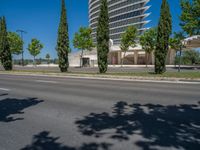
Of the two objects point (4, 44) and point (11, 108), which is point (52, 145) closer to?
point (11, 108)

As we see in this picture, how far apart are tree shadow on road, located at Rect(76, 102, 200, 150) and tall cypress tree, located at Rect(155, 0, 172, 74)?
43.4 feet

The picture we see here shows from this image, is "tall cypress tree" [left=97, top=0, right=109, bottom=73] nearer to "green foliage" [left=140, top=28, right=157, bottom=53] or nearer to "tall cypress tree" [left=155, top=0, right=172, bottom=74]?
"tall cypress tree" [left=155, top=0, right=172, bottom=74]

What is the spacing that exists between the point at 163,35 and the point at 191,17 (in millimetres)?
12056

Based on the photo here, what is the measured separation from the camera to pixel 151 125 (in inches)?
192

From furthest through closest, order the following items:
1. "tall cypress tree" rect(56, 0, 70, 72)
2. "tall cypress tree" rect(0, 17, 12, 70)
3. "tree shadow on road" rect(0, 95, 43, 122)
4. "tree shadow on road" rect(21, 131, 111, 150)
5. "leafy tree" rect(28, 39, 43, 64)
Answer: "leafy tree" rect(28, 39, 43, 64) → "tall cypress tree" rect(0, 17, 12, 70) → "tall cypress tree" rect(56, 0, 70, 72) → "tree shadow on road" rect(0, 95, 43, 122) → "tree shadow on road" rect(21, 131, 111, 150)

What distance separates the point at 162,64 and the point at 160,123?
15347mm

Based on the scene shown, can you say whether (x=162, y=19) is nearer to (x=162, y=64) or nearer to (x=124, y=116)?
(x=162, y=64)

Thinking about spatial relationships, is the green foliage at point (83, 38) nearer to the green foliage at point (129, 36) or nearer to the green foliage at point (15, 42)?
the green foliage at point (129, 36)

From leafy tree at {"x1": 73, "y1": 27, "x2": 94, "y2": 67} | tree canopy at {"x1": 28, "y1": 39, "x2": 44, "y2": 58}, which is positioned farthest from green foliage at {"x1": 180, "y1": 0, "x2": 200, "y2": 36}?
tree canopy at {"x1": 28, "y1": 39, "x2": 44, "y2": 58}

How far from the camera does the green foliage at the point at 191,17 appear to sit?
27.6 m

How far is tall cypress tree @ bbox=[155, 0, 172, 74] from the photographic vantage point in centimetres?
1931

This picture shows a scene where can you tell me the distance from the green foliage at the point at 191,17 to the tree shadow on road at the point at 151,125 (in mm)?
24508

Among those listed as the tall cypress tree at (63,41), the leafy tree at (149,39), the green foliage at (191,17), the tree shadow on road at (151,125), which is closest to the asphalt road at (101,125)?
the tree shadow on road at (151,125)

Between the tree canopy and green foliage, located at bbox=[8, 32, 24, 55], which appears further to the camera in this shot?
the tree canopy
